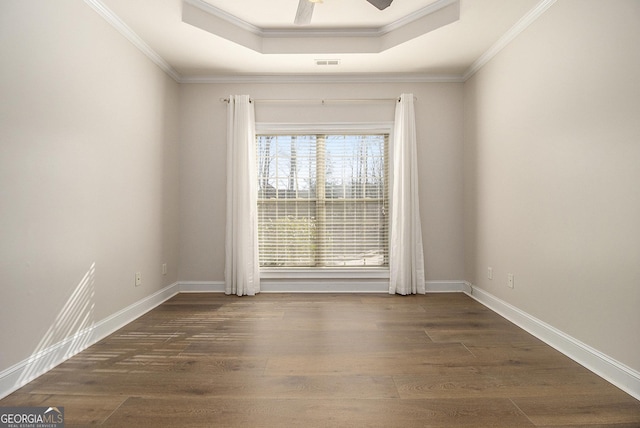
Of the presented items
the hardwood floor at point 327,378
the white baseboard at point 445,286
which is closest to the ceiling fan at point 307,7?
the hardwood floor at point 327,378

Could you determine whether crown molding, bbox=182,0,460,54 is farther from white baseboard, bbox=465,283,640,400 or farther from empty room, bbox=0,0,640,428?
white baseboard, bbox=465,283,640,400

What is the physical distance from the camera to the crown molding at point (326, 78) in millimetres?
4039

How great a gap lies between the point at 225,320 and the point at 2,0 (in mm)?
2628

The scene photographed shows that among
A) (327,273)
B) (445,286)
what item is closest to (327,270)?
(327,273)

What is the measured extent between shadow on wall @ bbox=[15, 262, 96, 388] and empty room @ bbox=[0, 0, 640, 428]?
0.06ft

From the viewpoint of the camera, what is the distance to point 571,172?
7.77 ft

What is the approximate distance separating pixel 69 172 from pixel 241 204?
1811 millimetres

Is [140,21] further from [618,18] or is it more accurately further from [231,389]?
[618,18]

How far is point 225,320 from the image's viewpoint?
10.2ft

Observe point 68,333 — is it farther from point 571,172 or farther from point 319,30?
point 571,172

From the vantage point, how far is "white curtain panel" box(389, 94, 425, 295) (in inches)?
155

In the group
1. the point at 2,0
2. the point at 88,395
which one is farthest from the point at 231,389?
the point at 2,0

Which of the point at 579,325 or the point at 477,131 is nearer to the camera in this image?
the point at 579,325

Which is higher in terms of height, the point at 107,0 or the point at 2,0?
the point at 107,0
